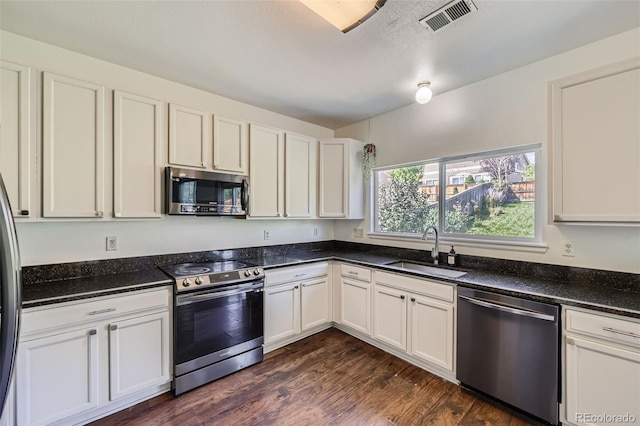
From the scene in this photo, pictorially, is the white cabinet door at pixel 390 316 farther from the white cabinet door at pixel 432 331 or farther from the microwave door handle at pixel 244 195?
the microwave door handle at pixel 244 195

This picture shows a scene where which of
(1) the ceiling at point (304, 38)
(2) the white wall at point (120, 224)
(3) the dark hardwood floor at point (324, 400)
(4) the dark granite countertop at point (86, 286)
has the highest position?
(1) the ceiling at point (304, 38)

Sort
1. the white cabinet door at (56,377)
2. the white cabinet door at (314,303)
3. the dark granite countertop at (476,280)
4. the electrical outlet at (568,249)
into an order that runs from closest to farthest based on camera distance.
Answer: the white cabinet door at (56,377)
the dark granite countertop at (476,280)
the electrical outlet at (568,249)
the white cabinet door at (314,303)

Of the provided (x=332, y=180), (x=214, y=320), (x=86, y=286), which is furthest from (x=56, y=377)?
(x=332, y=180)

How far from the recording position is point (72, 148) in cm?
200

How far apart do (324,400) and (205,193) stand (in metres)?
1.96

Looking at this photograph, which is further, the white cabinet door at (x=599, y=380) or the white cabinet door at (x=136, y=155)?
the white cabinet door at (x=136, y=155)

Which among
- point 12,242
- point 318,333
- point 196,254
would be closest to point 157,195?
point 196,254

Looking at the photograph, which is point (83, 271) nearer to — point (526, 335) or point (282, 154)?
point (282, 154)

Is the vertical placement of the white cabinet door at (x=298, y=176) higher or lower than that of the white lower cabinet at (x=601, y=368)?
higher

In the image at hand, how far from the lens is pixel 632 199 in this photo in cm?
167

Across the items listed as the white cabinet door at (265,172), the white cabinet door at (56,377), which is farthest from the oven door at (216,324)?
the white cabinet door at (265,172)

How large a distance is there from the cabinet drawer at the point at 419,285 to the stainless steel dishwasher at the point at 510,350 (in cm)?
10

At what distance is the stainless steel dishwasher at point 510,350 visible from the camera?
178cm

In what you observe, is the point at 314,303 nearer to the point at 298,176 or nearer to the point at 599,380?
the point at 298,176
